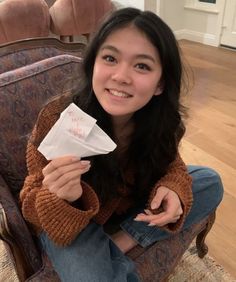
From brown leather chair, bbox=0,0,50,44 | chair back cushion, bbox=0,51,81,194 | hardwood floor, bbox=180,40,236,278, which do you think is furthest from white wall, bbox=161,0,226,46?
chair back cushion, bbox=0,51,81,194

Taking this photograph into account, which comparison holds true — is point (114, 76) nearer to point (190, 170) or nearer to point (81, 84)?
point (81, 84)

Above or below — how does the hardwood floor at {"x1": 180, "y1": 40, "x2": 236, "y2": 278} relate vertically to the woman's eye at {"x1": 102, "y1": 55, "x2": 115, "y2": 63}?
below

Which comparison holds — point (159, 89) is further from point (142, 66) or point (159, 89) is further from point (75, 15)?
point (75, 15)

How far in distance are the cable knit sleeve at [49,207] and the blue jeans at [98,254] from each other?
4cm

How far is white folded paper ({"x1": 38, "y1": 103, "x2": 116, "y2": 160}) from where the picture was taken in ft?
2.13

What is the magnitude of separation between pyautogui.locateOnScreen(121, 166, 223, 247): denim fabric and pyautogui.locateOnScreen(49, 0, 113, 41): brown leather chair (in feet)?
5.18

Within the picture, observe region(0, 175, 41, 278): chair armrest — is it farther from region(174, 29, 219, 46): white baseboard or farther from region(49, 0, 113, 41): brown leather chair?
region(174, 29, 219, 46): white baseboard

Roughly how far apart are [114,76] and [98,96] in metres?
0.08

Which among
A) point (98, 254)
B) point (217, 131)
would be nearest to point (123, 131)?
point (98, 254)

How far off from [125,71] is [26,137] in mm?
416

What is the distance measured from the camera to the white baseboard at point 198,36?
3.68 meters

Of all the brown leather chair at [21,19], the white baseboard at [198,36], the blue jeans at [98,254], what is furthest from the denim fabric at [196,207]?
the white baseboard at [198,36]

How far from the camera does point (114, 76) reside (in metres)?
0.79

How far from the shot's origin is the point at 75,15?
89.0 inches
